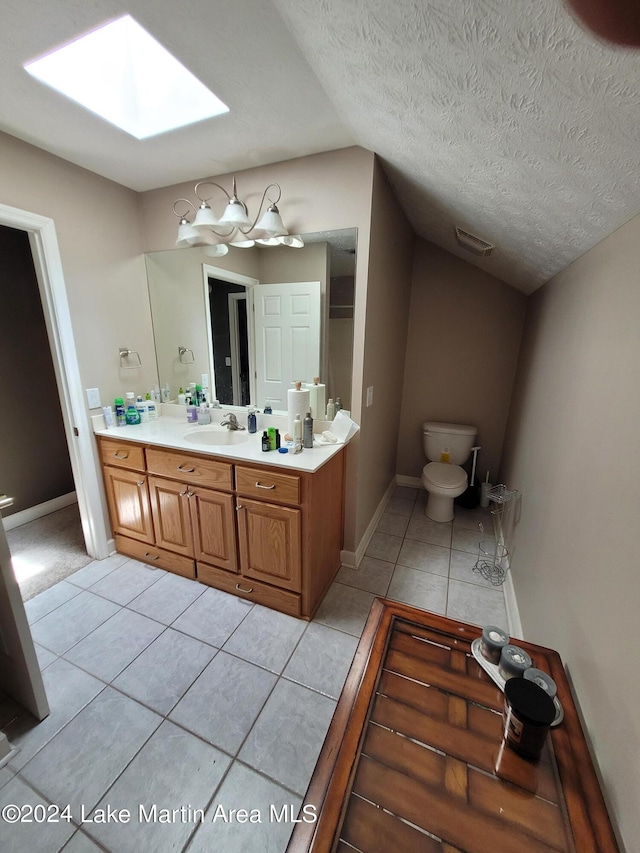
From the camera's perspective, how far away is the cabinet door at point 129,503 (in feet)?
6.70

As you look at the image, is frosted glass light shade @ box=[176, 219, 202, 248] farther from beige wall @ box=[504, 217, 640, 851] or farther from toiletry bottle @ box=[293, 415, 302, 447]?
beige wall @ box=[504, 217, 640, 851]

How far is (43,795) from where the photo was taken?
42.6 inches

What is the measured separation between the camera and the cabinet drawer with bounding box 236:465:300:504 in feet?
5.20

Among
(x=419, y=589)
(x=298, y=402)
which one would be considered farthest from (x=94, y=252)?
(x=419, y=589)

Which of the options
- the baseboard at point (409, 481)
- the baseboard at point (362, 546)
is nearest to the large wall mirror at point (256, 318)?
the baseboard at point (362, 546)

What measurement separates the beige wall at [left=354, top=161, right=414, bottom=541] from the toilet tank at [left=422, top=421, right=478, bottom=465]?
0.33 m

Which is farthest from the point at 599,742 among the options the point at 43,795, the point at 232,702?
the point at 43,795

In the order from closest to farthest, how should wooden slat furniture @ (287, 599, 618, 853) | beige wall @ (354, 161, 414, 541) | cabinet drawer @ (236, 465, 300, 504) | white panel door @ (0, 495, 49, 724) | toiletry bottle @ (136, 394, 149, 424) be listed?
wooden slat furniture @ (287, 599, 618, 853)
white panel door @ (0, 495, 49, 724)
cabinet drawer @ (236, 465, 300, 504)
beige wall @ (354, 161, 414, 541)
toiletry bottle @ (136, 394, 149, 424)

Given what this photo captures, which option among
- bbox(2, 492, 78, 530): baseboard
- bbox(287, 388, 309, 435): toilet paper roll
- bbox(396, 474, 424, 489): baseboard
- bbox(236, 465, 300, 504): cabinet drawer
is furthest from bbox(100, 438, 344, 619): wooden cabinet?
bbox(396, 474, 424, 489): baseboard

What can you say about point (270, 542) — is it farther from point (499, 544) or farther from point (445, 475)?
point (499, 544)

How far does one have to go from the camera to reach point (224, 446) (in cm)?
192

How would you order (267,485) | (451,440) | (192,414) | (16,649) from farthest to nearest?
(451,440)
(192,414)
(267,485)
(16,649)

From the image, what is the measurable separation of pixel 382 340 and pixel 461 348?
109cm

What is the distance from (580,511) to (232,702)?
4.99 ft
